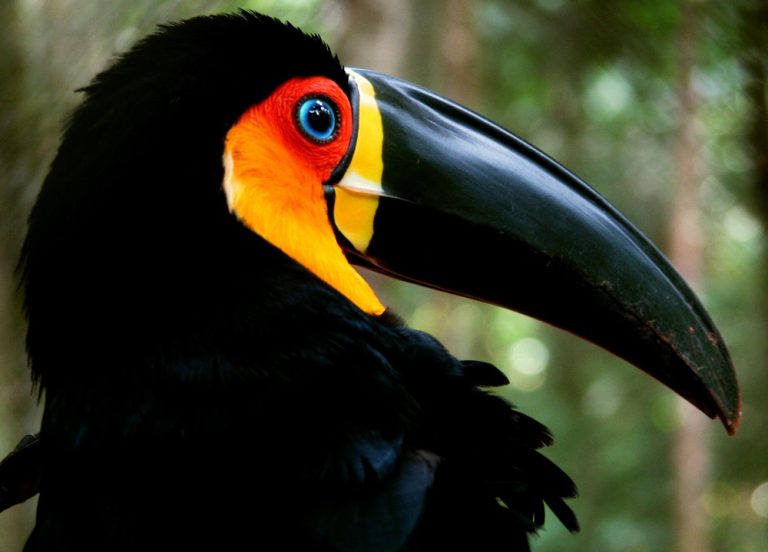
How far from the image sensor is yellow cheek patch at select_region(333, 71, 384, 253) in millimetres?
1880

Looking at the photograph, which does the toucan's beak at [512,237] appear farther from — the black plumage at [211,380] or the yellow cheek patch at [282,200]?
the black plumage at [211,380]

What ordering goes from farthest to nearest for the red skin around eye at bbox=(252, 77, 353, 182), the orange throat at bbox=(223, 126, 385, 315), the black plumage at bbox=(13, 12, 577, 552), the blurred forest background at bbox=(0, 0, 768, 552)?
the blurred forest background at bbox=(0, 0, 768, 552), the red skin around eye at bbox=(252, 77, 353, 182), the orange throat at bbox=(223, 126, 385, 315), the black plumage at bbox=(13, 12, 577, 552)

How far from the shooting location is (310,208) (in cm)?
186

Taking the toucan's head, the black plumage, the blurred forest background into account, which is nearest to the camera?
the black plumage

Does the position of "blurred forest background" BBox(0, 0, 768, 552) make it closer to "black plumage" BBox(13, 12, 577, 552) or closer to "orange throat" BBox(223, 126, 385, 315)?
"orange throat" BBox(223, 126, 385, 315)

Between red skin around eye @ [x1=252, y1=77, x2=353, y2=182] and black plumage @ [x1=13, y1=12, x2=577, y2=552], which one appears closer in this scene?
black plumage @ [x1=13, y1=12, x2=577, y2=552]

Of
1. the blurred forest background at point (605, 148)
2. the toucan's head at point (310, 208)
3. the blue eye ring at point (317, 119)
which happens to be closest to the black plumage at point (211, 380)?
the toucan's head at point (310, 208)

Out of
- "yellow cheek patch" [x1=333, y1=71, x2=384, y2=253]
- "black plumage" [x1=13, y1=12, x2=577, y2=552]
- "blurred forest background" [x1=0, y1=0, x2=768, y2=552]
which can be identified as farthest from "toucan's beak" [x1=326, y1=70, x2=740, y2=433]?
"blurred forest background" [x1=0, y1=0, x2=768, y2=552]

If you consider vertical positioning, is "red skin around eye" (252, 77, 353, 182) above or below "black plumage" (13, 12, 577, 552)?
above

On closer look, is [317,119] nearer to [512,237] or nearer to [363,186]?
[363,186]

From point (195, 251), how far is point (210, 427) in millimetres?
281

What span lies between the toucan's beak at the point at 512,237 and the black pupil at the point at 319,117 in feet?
0.19

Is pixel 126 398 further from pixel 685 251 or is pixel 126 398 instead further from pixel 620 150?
pixel 620 150

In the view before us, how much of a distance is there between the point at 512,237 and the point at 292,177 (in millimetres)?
379
